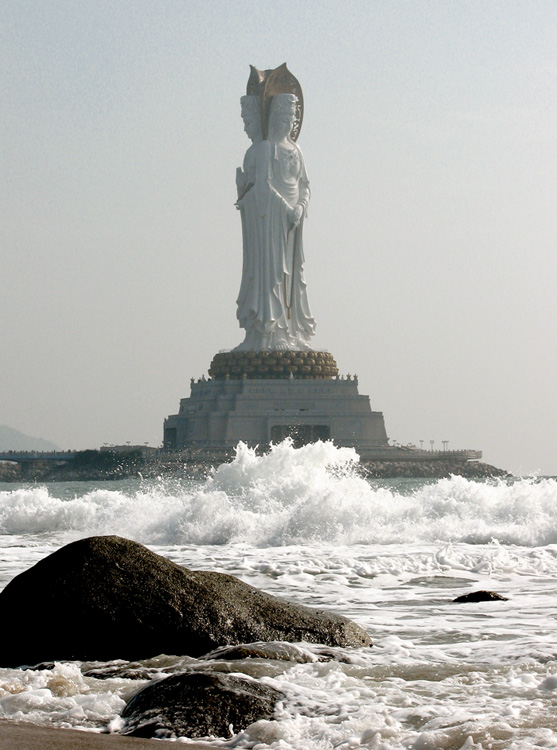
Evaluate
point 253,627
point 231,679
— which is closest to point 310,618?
point 253,627

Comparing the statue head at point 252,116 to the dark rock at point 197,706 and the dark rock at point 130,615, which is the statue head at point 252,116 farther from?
the dark rock at point 197,706

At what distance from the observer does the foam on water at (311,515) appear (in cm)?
1777

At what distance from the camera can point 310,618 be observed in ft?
28.1

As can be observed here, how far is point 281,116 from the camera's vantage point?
2751 inches

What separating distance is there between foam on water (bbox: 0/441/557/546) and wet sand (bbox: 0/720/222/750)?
36.8 feet

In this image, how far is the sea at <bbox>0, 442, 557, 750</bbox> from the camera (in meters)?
6.42

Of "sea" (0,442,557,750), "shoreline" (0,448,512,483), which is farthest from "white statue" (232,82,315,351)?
"sea" (0,442,557,750)

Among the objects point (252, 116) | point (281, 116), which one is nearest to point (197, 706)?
point (281, 116)

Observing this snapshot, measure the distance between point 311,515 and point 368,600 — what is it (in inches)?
283

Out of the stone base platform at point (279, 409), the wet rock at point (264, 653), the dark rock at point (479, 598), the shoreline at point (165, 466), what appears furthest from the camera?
the stone base platform at point (279, 409)

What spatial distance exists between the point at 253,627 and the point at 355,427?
60.6 meters

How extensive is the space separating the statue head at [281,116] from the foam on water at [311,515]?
160 feet

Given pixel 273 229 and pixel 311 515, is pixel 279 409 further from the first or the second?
pixel 311 515

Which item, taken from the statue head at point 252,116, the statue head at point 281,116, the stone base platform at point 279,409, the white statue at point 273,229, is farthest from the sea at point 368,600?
the statue head at point 252,116
